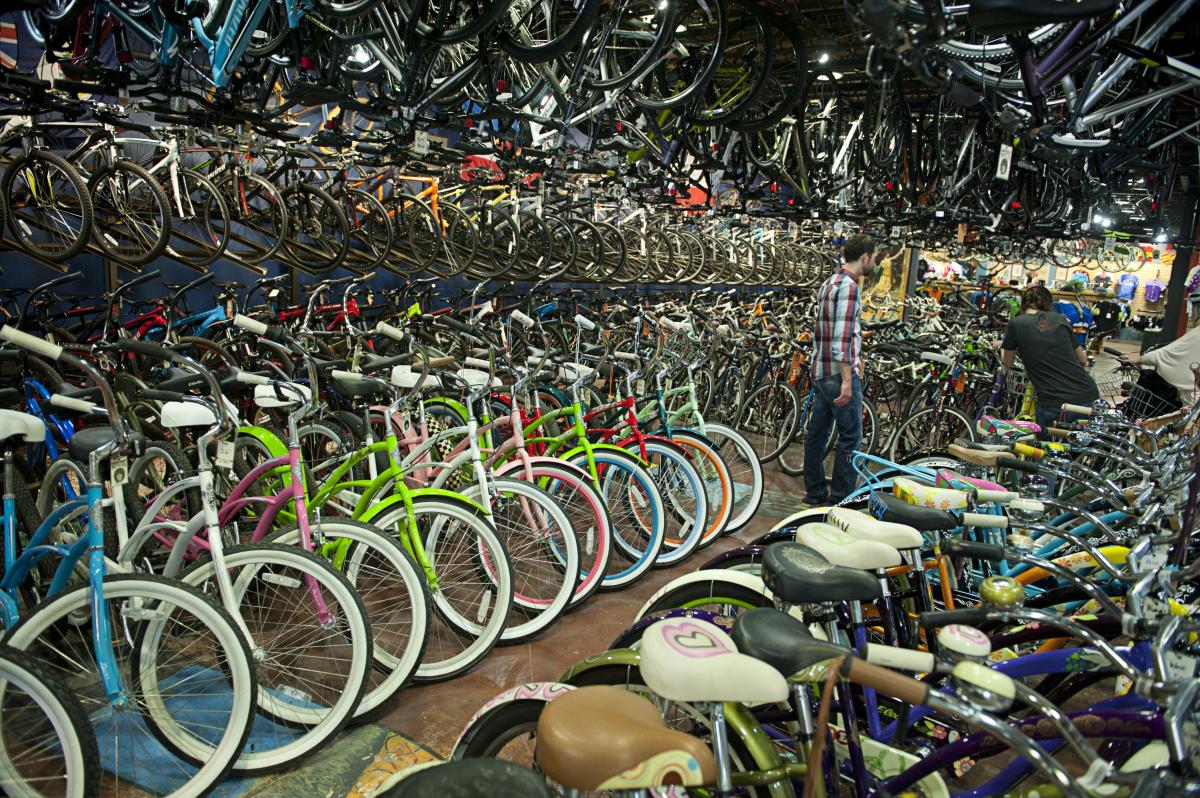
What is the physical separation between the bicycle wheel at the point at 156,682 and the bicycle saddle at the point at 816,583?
1.50 metres

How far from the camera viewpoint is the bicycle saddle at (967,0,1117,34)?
197cm

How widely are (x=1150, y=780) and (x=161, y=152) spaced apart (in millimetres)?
7090

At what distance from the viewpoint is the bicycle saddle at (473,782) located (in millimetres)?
946

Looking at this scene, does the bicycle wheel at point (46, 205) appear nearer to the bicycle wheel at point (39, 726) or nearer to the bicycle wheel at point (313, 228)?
the bicycle wheel at point (313, 228)

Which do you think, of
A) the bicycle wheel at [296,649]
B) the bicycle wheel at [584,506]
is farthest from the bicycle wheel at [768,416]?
the bicycle wheel at [296,649]

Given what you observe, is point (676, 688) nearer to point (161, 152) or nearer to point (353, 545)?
point (353, 545)

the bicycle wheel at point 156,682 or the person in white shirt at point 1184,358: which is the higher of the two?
the person in white shirt at point 1184,358

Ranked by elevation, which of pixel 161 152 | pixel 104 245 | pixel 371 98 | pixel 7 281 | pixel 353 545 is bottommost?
pixel 353 545

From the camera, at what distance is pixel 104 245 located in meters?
4.63

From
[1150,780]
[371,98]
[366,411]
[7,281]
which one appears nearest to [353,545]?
[366,411]

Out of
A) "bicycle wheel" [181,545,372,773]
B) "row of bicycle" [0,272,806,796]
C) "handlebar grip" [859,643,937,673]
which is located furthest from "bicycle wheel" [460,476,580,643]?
"handlebar grip" [859,643,937,673]

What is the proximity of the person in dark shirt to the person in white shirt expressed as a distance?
453 millimetres

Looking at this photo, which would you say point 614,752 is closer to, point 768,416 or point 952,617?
point 952,617

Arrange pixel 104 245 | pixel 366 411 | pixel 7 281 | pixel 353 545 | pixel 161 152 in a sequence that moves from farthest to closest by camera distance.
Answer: pixel 161 152 < pixel 7 281 < pixel 104 245 < pixel 366 411 < pixel 353 545
